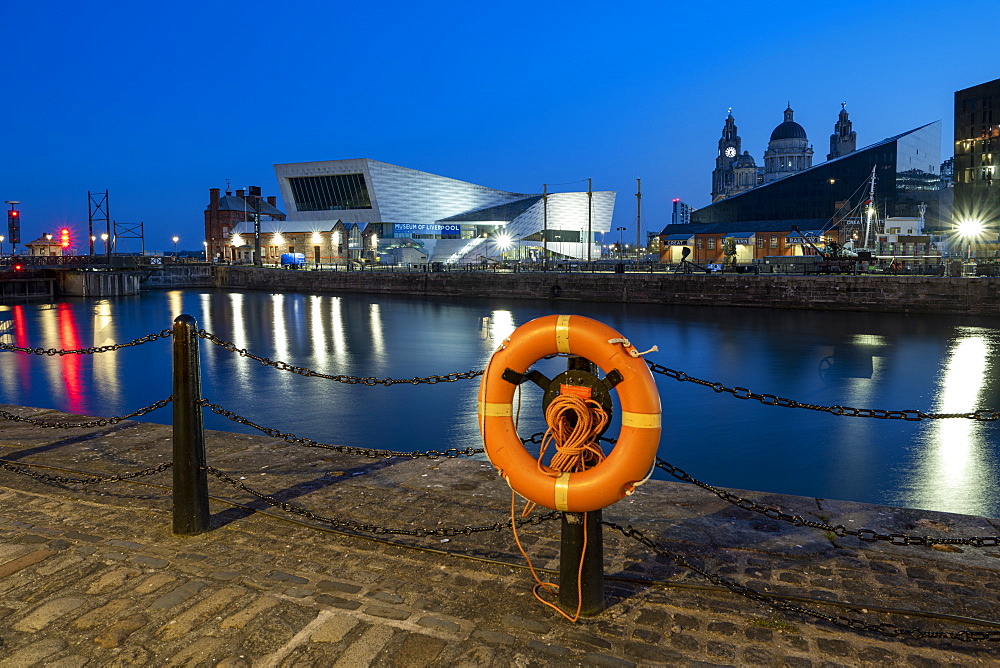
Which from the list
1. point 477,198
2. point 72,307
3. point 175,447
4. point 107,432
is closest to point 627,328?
point 107,432

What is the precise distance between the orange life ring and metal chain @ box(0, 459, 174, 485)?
2.87 metres

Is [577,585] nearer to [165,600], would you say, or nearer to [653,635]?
[653,635]

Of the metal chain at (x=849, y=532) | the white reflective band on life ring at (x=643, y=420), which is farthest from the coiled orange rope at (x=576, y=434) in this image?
the metal chain at (x=849, y=532)

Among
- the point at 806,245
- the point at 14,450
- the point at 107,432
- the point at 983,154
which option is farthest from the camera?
the point at 983,154

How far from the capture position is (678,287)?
43219 mm

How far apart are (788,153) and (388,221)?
97.2 m

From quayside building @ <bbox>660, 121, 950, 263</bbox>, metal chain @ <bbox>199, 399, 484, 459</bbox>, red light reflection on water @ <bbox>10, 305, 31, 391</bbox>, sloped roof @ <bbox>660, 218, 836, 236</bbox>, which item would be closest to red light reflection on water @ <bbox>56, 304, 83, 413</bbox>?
red light reflection on water @ <bbox>10, 305, 31, 391</bbox>

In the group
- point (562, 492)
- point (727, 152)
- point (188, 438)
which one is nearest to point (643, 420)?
point (562, 492)

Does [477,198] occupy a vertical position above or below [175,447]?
above

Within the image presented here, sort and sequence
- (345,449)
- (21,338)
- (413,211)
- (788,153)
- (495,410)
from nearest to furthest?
(495,410)
(345,449)
(21,338)
(413,211)
(788,153)

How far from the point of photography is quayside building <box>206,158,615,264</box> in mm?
81500

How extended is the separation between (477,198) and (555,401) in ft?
301

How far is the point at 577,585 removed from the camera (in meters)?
3.54

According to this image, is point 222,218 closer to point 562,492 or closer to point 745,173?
point 562,492
